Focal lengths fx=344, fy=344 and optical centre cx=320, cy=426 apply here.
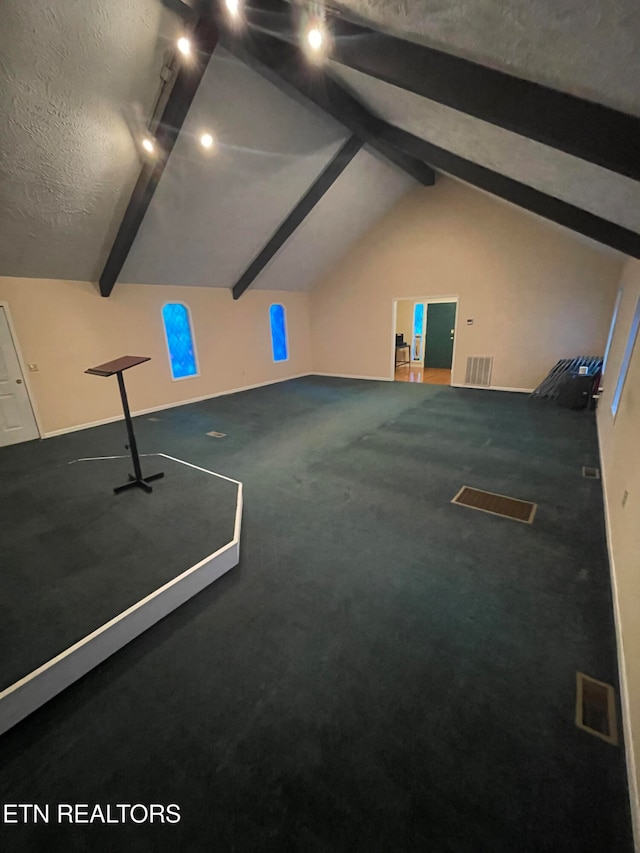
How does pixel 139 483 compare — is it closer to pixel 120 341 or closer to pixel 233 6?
pixel 120 341

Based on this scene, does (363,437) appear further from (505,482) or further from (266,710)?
(266,710)

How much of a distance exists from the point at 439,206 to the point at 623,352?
4.72m

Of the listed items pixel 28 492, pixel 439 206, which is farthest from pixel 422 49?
pixel 439 206

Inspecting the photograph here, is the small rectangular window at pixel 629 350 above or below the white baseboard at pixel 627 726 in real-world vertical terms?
above

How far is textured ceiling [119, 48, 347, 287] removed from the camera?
12.3ft

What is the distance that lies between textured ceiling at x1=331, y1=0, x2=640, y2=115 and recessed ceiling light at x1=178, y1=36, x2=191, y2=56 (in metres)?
1.82

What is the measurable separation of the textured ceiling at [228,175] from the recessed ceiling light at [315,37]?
5.50 ft

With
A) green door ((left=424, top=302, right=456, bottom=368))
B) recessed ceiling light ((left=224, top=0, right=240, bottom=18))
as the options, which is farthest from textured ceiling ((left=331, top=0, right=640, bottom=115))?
green door ((left=424, top=302, right=456, bottom=368))

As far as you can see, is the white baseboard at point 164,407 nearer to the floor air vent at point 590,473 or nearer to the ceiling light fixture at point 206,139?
the ceiling light fixture at point 206,139

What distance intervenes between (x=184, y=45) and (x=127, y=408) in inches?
122

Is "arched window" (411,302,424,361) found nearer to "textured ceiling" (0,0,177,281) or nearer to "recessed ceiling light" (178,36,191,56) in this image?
"textured ceiling" (0,0,177,281)

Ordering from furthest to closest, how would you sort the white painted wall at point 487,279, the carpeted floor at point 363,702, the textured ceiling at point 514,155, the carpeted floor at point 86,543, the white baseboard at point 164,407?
the white painted wall at point 487,279, the white baseboard at point 164,407, the textured ceiling at point 514,155, the carpeted floor at point 86,543, the carpeted floor at point 363,702

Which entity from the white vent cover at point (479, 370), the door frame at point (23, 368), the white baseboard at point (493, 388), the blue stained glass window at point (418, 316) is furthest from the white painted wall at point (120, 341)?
the white vent cover at point (479, 370)

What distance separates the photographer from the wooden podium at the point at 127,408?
10.1ft
